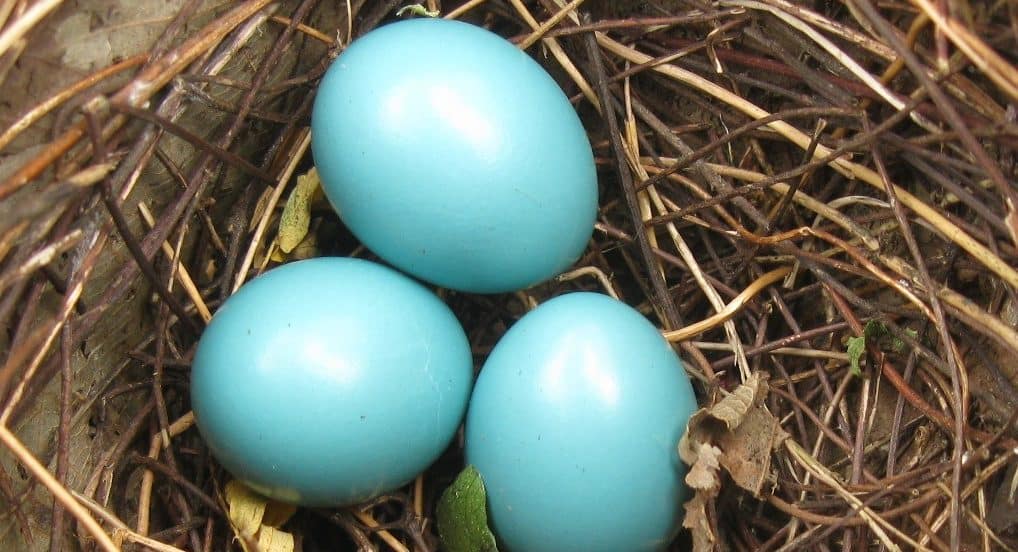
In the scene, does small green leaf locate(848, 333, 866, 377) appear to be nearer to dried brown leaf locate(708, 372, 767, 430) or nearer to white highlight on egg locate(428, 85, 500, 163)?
dried brown leaf locate(708, 372, 767, 430)

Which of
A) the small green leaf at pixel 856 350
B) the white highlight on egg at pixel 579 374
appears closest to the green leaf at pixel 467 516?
the white highlight on egg at pixel 579 374

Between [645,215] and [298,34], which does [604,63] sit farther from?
[298,34]

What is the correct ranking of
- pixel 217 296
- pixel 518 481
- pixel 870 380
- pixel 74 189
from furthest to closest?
pixel 217 296 → pixel 870 380 → pixel 518 481 → pixel 74 189

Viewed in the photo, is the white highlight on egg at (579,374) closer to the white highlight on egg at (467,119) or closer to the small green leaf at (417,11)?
the white highlight on egg at (467,119)

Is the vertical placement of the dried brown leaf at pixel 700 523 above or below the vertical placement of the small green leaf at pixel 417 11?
below

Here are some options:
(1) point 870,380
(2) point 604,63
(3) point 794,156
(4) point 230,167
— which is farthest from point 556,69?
(1) point 870,380

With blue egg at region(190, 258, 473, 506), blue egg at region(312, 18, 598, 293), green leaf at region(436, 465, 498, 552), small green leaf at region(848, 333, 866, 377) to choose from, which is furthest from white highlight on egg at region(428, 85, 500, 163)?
small green leaf at region(848, 333, 866, 377)
